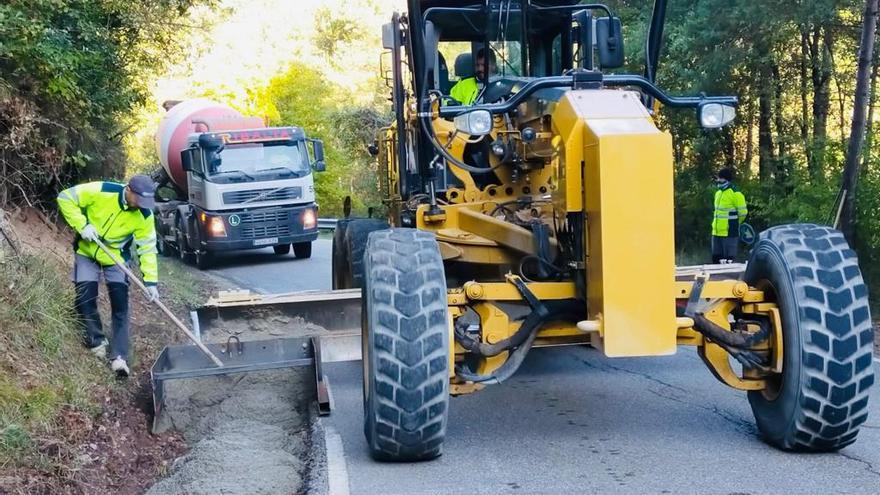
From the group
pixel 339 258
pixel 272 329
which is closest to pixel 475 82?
pixel 272 329

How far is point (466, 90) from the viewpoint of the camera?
8727 millimetres

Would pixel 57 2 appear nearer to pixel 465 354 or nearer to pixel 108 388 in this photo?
pixel 108 388

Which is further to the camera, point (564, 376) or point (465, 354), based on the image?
point (564, 376)

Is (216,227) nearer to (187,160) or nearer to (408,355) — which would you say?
(187,160)

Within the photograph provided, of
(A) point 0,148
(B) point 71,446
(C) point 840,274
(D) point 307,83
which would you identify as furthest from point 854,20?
(D) point 307,83

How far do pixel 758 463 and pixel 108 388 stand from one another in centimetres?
473

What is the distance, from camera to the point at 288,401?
26.0 feet

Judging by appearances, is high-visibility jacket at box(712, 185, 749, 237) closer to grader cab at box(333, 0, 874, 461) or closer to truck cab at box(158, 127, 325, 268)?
truck cab at box(158, 127, 325, 268)

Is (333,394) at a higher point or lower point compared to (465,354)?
lower

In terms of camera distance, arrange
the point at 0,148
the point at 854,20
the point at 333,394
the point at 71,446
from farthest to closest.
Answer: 1. the point at 854,20
2. the point at 0,148
3. the point at 333,394
4. the point at 71,446

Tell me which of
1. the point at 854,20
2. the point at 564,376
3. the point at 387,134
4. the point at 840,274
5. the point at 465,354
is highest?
the point at 854,20

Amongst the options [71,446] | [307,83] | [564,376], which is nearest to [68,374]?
[71,446]

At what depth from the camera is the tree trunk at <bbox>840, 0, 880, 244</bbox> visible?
1262 cm

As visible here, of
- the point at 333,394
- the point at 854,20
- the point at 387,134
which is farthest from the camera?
the point at 854,20
